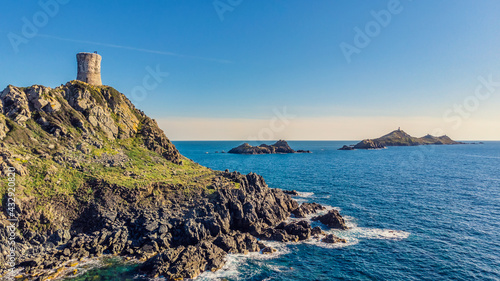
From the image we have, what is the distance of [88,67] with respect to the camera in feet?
284

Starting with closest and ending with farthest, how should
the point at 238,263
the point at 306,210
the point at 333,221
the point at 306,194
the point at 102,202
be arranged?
the point at 238,263 → the point at 102,202 → the point at 333,221 → the point at 306,210 → the point at 306,194

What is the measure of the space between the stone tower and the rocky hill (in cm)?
604

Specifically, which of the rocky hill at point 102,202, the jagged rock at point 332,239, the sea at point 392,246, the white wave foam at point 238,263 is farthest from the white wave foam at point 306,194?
the white wave foam at point 238,263

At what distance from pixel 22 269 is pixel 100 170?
85.4 feet

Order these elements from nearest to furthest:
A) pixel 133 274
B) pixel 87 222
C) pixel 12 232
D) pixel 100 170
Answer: pixel 133 274
pixel 12 232
pixel 87 222
pixel 100 170

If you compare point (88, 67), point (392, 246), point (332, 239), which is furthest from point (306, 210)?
point (88, 67)

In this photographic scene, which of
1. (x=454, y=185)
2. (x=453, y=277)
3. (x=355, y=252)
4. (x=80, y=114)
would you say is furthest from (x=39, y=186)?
(x=454, y=185)

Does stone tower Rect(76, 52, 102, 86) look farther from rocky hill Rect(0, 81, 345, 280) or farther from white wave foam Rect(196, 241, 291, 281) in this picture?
white wave foam Rect(196, 241, 291, 281)

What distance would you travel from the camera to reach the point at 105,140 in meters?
76.2

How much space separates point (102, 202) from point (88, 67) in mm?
53782

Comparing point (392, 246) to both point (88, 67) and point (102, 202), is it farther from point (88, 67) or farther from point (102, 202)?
point (88, 67)

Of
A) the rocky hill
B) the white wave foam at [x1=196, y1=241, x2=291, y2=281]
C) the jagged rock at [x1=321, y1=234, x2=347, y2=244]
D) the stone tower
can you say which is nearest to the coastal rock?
the rocky hill

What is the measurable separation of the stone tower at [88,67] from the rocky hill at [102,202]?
604cm

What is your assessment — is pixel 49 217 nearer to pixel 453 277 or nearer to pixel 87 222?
pixel 87 222
